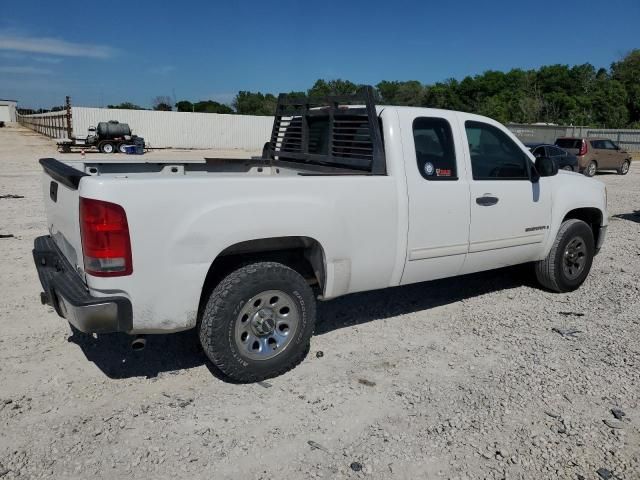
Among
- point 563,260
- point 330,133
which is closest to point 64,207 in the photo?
point 330,133

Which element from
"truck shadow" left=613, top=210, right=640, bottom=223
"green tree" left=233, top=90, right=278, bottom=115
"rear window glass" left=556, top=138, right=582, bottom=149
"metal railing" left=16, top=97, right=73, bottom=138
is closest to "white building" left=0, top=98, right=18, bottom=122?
"green tree" left=233, top=90, right=278, bottom=115

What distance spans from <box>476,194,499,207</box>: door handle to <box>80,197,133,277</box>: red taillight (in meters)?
2.99

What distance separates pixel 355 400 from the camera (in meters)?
3.59

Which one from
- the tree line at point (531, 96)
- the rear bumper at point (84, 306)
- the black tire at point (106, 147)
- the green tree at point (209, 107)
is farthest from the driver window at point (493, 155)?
the green tree at point (209, 107)

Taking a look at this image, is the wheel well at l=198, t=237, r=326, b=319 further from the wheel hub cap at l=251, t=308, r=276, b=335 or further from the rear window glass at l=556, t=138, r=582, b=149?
the rear window glass at l=556, t=138, r=582, b=149

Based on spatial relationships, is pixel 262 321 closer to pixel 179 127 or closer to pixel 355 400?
pixel 355 400

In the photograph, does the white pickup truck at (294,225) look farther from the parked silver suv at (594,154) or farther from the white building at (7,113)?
the white building at (7,113)

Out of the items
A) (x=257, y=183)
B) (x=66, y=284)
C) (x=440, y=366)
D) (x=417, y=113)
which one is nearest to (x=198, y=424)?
(x=66, y=284)

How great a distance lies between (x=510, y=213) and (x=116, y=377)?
363 cm

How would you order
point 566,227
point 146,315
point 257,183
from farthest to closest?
point 566,227, point 257,183, point 146,315

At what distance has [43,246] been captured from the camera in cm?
409

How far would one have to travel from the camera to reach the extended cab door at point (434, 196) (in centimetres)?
430

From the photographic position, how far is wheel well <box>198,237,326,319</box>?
3.67 m

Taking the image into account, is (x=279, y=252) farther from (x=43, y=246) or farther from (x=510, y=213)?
(x=510, y=213)
